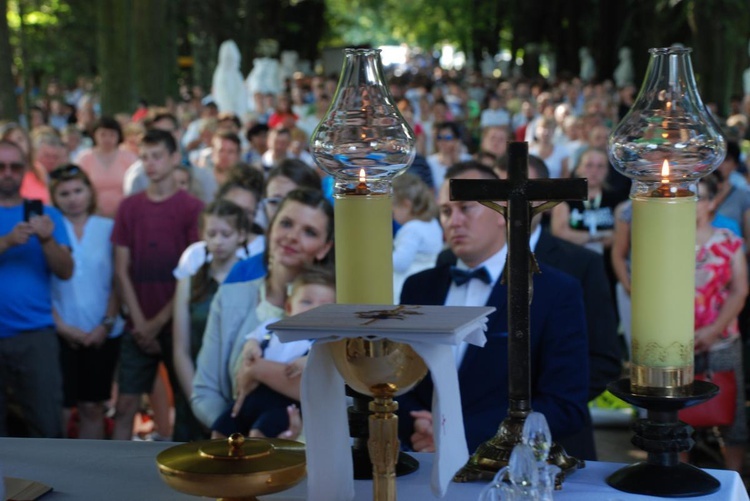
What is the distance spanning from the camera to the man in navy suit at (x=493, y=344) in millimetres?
3539

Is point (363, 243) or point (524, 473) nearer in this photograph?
point (524, 473)

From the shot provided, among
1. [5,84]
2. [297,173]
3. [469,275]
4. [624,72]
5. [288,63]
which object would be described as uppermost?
[288,63]

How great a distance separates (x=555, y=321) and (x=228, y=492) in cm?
180

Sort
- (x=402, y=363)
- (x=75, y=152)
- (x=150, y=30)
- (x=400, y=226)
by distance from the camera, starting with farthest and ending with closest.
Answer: (x=150, y=30) < (x=75, y=152) < (x=400, y=226) < (x=402, y=363)

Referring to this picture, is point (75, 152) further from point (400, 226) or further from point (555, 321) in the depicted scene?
point (555, 321)

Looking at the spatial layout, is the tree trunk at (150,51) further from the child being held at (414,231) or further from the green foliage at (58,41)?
the green foliage at (58,41)

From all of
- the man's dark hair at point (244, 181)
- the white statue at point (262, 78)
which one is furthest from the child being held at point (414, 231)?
the white statue at point (262, 78)

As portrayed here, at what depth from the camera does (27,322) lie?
6.61 meters

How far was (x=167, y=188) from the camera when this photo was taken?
8.07 meters

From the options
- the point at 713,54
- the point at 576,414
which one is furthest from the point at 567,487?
the point at 713,54

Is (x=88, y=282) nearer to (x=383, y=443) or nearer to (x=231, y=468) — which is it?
(x=231, y=468)

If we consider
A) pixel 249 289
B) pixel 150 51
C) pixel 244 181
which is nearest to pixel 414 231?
pixel 244 181

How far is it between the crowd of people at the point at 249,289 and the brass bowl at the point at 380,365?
1.42 m

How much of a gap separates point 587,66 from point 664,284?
4449cm
